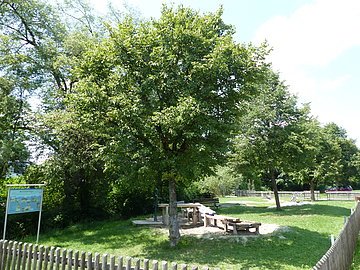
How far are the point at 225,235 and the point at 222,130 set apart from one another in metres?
4.48

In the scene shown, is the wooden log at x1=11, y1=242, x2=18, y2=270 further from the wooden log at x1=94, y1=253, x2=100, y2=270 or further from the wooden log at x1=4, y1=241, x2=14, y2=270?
the wooden log at x1=94, y1=253, x2=100, y2=270

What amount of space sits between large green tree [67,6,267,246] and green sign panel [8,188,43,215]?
11.3 ft

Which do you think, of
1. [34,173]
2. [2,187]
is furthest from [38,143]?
[2,187]

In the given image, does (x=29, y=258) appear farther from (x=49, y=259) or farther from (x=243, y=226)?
(x=243, y=226)

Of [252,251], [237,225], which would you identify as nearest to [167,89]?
[252,251]

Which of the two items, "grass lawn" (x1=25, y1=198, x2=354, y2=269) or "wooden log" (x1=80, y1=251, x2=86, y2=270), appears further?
"grass lawn" (x1=25, y1=198, x2=354, y2=269)

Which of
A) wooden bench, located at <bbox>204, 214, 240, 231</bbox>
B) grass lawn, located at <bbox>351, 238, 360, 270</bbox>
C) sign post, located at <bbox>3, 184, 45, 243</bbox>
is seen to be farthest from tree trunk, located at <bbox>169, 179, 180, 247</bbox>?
grass lawn, located at <bbox>351, 238, 360, 270</bbox>

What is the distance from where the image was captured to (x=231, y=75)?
10.3m

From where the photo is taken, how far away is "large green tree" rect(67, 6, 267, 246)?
32.4 ft

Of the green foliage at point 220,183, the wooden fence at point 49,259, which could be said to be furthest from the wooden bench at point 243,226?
the green foliage at point 220,183

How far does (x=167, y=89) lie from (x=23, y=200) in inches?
260

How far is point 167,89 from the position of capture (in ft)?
33.5

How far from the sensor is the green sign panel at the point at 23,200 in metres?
10.3

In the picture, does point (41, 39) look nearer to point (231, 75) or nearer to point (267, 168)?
point (231, 75)
